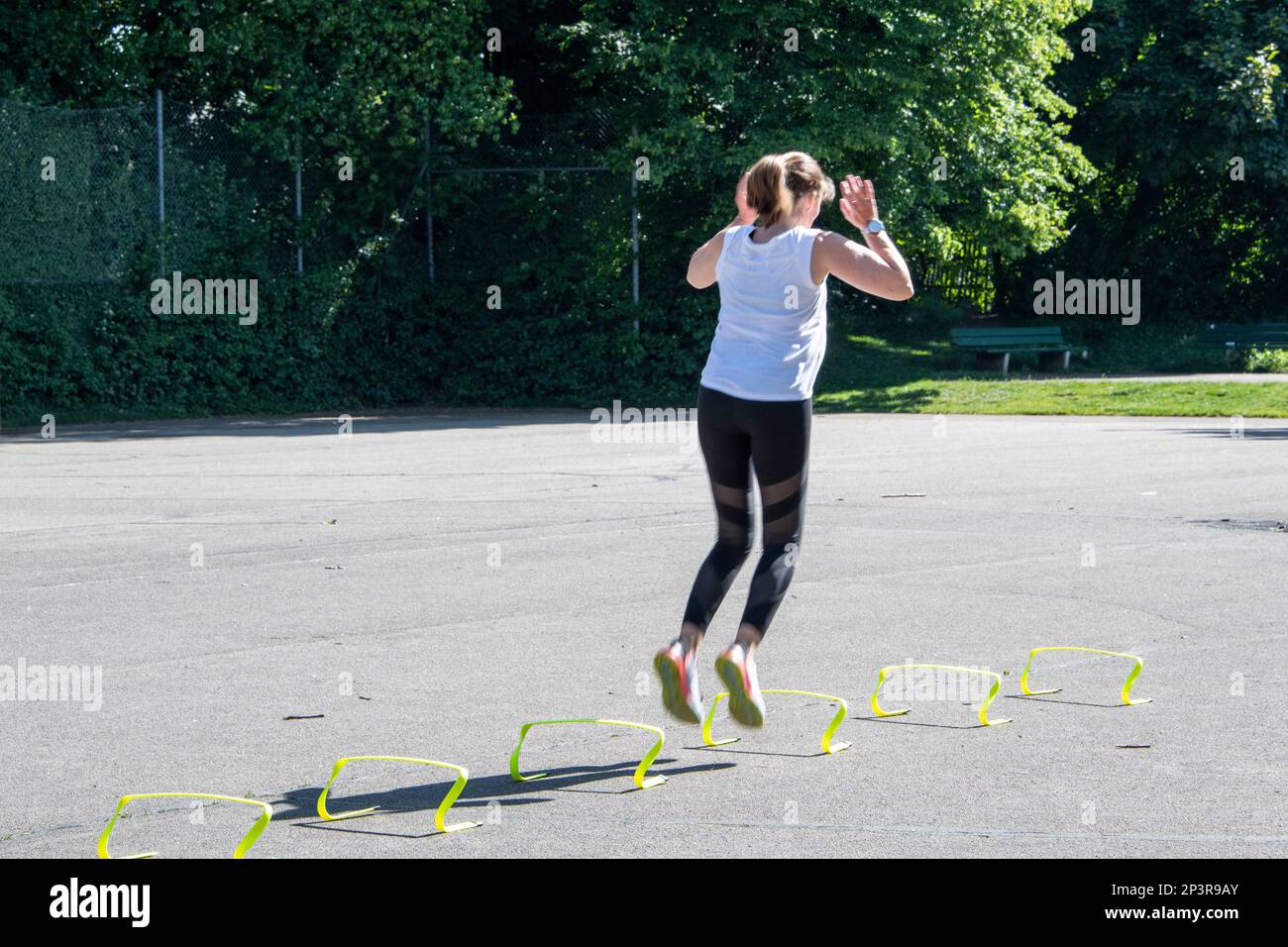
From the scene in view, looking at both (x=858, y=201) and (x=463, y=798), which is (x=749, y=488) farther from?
(x=463, y=798)

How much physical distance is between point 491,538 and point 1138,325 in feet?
85.9

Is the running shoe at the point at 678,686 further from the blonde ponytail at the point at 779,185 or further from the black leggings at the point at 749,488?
the blonde ponytail at the point at 779,185

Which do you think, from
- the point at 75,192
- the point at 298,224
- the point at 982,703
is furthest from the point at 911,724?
the point at 298,224

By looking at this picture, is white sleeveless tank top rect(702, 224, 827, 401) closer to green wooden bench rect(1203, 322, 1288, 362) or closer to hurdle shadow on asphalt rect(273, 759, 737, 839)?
hurdle shadow on asphalt rect(273, 759, 737, 839)

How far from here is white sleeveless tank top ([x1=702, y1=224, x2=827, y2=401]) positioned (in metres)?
5.65

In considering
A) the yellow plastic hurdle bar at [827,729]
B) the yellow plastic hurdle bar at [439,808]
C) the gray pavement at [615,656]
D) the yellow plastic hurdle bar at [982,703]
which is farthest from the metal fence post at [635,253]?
the yellow plastic hurdle bar at [439,808]

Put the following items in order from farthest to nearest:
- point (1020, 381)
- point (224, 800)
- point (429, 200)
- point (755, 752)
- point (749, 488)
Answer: point (1020, 381)
point (429, 200)
point (749, 488)
point (755, 752)
point (224, 800)

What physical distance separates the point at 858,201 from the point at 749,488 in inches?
42.2

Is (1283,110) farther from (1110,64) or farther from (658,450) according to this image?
(658,450)

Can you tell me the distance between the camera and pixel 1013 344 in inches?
1184

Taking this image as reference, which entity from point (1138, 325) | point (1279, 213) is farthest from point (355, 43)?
point (1279, 213)

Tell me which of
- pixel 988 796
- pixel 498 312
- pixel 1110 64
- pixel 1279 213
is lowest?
pixel 988 796

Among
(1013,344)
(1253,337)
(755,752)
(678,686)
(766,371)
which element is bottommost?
(755,752)

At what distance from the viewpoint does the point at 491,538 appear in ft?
37.4
